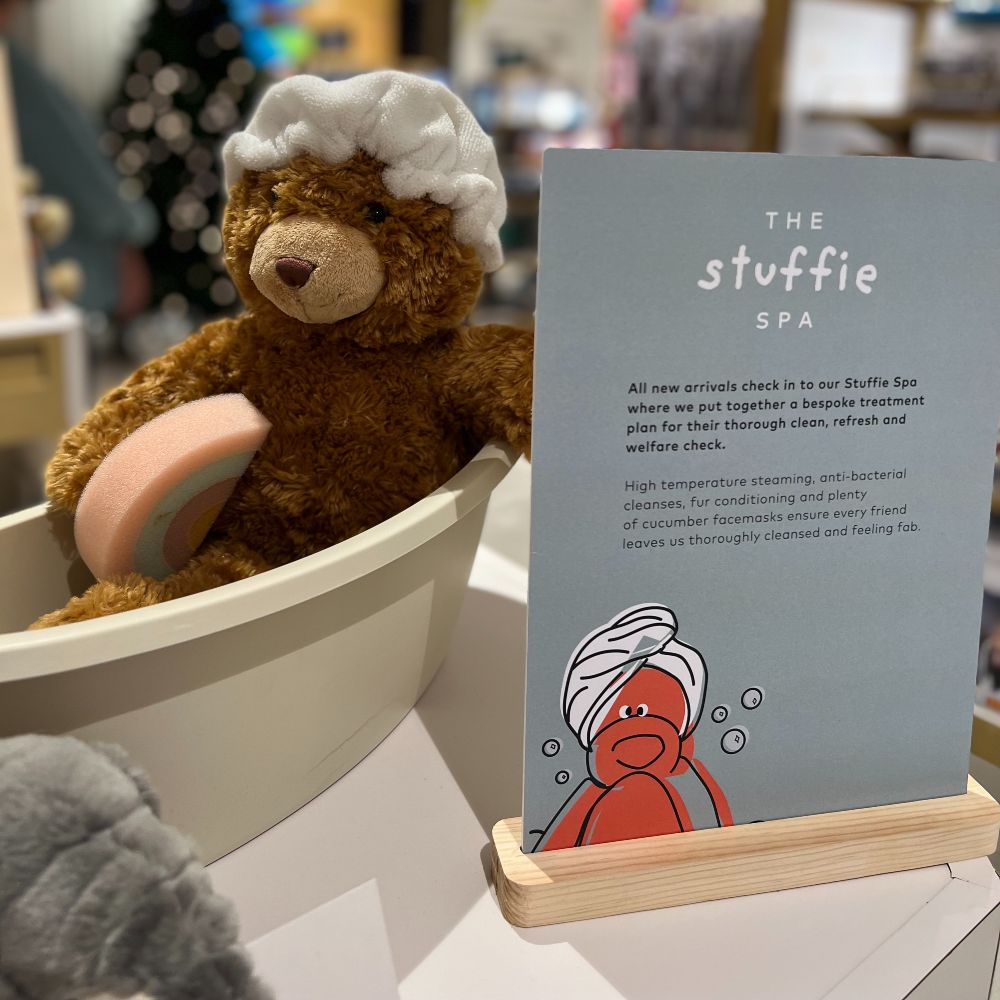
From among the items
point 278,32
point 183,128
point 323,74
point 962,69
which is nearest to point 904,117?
point 962,69

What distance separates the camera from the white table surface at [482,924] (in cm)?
48

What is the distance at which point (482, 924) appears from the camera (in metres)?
0.52

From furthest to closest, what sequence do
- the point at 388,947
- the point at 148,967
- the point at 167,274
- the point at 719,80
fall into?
1. the point at 167,274
2. the point at 719,80
3. the point at 388,947
4. the point at 148,967

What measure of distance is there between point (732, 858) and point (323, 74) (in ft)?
7.17

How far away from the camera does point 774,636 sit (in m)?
0.52

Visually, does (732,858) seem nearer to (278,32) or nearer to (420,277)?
(420,277)

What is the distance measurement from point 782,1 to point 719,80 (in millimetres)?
710

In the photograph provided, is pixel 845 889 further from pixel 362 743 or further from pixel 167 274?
pixel 167 274

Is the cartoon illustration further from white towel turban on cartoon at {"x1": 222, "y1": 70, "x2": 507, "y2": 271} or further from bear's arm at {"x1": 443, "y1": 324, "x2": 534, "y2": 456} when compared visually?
white towel turban on cartoon at {"x1": 222, "y1": 70, "x2": 507, "y2": 271}

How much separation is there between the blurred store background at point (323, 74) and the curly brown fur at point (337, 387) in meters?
0.46

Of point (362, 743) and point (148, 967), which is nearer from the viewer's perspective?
point (148, 967)

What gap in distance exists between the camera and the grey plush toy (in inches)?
14.9

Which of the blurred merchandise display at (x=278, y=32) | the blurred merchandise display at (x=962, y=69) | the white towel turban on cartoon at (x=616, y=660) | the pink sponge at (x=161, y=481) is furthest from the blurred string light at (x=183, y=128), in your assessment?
the white towel turban on cartoon at (x=616, y=660)

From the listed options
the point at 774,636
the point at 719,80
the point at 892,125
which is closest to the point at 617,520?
the point at 774,636
